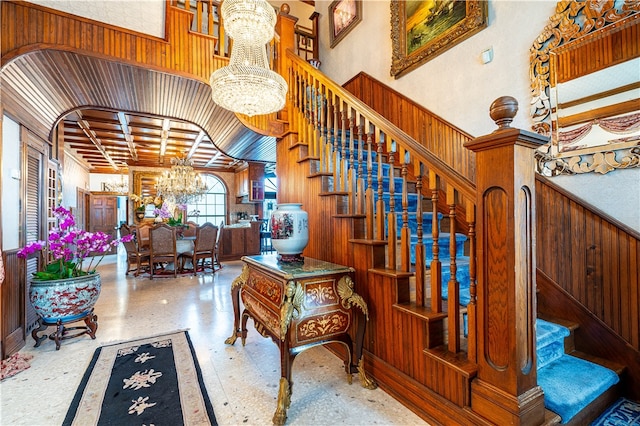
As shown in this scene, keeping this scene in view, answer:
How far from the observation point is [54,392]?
1.88 meters

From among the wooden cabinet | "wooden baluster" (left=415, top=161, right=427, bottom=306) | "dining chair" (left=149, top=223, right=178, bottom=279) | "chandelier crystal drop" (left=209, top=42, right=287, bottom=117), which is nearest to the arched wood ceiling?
"chandelier crystal drop" (left=209, top=42, right=287, bottom=117)

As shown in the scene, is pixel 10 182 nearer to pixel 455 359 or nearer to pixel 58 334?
pixel 58 334

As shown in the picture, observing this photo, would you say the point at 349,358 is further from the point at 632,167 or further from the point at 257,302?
the point at 632,167

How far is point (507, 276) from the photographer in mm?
1303

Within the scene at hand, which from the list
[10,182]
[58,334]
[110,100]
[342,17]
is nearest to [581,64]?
[342,17]

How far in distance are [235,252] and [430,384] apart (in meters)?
6.88

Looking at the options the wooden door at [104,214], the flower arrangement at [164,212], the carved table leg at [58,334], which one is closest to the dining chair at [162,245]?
the flower arrangement at [164,212]

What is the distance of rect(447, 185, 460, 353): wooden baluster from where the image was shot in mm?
1533

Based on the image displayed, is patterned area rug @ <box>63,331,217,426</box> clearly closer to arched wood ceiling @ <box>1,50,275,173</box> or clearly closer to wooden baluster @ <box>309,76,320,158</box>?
wooden baluster @ <box>309,76,320,158</box>

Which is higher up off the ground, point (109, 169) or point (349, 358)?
point (109, 169)

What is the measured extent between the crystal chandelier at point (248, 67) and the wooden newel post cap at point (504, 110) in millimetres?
1678

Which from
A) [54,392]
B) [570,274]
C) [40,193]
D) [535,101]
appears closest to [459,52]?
[535,101]

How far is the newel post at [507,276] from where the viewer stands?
4.21 feet

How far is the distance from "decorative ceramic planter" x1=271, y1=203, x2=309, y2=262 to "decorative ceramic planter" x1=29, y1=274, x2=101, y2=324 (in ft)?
6.31
